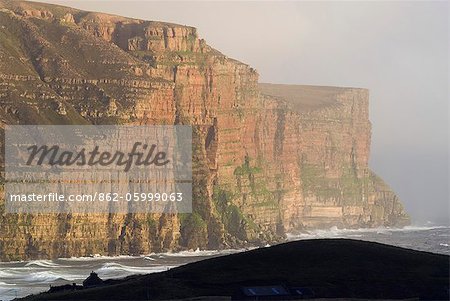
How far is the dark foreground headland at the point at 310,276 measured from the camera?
4134 inches

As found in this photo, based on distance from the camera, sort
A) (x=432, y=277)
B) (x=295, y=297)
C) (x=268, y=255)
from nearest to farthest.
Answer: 1. (x=295, y=297)
2. (x=432, y=277)
3. (x=268, y=255)

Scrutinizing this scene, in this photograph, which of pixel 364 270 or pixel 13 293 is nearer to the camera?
pixel 364 270

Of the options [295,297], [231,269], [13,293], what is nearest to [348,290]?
[295,297]

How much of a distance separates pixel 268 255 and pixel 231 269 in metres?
5.73

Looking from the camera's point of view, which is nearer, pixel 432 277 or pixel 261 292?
pixel 261 292

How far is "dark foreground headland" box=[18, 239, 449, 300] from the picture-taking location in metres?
105

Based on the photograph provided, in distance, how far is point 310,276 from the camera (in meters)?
110

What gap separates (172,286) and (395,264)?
19.0 meters

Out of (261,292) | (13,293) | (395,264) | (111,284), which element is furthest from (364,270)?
(13,293)

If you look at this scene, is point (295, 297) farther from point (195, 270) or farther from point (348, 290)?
point (195, 270)

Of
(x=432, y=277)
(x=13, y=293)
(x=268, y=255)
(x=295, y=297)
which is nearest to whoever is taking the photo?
(x=295, y=297)

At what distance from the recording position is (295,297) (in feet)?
337

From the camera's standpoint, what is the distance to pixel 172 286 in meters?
108

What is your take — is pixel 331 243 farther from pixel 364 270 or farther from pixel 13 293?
pixel 13 293
